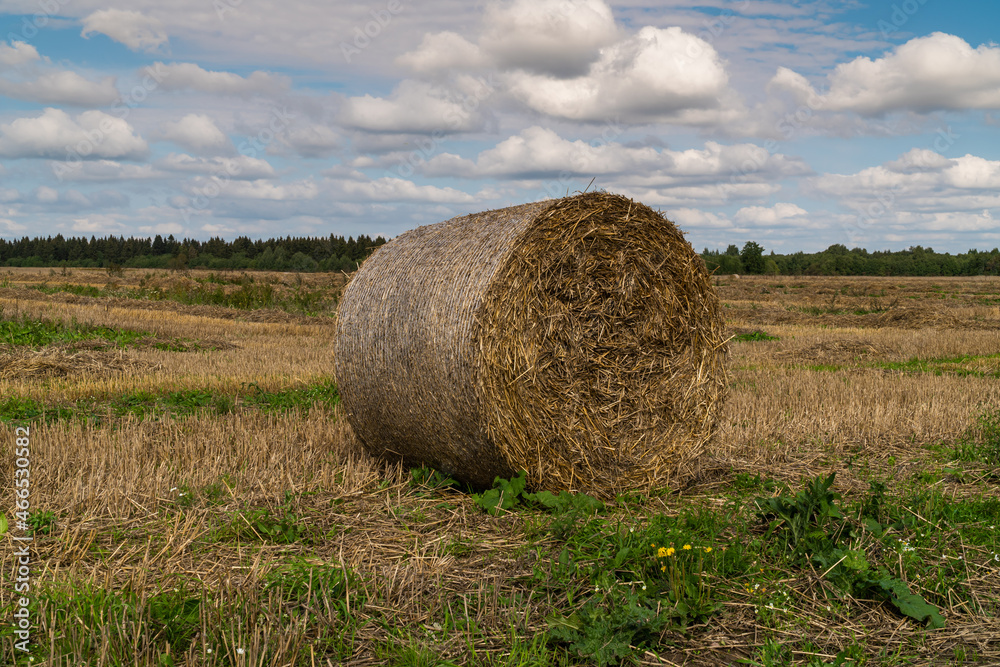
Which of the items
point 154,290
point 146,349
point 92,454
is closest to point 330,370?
point 146,349

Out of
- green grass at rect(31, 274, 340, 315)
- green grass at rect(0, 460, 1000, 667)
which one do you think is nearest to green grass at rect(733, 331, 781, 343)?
green grass at rect(31, 274, 340, 315)

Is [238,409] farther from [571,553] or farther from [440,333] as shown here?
[571,553]

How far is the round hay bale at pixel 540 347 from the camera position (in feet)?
19.9

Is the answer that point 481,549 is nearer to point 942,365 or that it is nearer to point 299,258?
point 942,365

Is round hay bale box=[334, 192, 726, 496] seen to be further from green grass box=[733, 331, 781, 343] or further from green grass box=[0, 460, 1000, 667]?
green grass box=[733, 331, 781, 343]

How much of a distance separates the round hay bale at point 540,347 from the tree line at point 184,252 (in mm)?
63734

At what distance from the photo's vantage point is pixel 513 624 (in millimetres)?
4125

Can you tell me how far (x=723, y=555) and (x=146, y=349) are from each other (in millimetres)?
13167

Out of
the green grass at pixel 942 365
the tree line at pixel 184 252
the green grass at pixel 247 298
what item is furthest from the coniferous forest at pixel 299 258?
the green grass at pixel 942 365

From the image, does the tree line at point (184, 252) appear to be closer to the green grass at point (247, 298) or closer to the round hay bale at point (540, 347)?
the green grass at point (247, 298)

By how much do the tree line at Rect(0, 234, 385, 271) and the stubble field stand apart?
207 ft

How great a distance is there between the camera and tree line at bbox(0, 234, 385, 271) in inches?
3354

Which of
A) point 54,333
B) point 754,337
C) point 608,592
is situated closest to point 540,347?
point 608,592

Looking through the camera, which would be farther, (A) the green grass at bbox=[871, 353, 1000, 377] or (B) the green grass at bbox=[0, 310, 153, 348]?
(B) the green grass at bbox=[0, 310, 153, 348]
